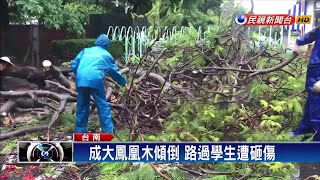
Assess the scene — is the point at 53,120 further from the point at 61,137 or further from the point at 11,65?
the point at 11,65

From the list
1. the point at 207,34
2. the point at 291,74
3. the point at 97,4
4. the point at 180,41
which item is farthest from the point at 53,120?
the point at 291,74

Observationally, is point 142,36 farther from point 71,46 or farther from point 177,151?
point 177,151

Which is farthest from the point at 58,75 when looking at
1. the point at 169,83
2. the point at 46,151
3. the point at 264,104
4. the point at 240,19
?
the point at 264,104

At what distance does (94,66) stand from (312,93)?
1.12 meters

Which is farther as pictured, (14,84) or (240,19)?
(14,84)

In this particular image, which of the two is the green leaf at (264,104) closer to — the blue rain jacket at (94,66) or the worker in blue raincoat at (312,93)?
the worker in blue raincoat at (312,93)

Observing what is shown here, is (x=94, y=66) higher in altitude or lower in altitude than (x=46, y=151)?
higher

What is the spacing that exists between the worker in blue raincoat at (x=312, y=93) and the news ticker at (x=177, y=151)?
107 mm

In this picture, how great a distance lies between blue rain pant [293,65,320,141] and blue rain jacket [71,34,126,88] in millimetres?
974

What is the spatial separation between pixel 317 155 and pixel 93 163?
1.13 meters

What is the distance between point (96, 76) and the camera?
221 centimetres

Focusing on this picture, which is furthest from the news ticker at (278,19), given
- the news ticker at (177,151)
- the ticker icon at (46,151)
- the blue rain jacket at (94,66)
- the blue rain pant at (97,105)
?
the ticker icon at (46,151)

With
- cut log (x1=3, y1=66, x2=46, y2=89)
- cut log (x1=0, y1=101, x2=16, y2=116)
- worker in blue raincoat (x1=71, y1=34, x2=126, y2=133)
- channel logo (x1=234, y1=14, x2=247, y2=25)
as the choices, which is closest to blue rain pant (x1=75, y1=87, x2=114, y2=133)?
worker in blue raincoat (x1=71, y1=34, x2=126, y2=133)

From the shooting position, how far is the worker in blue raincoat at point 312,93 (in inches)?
84.9
